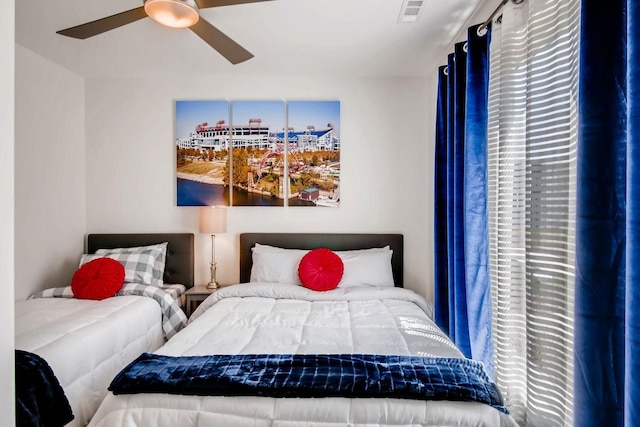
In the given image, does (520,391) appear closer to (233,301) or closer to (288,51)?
(233,301)

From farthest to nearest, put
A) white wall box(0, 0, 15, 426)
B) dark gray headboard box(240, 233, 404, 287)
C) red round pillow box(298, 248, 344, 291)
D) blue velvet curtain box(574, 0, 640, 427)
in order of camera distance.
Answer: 1. dark gray headboard box(240, 233, 404, 287)
2. red round pillow box(298, 248, 344, 291)
3. blue velvet curtain box(574, 0, 640, 427)
4. white wall box(0, 0, 15, 426)

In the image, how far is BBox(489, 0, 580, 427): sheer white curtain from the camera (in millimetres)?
1486

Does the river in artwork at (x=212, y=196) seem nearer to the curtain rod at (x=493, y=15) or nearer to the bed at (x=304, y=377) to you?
the bed at (x=304, y=377)

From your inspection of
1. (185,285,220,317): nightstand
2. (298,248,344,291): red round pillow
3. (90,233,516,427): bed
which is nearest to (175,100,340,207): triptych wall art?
(298,248,344,291): red round pillow

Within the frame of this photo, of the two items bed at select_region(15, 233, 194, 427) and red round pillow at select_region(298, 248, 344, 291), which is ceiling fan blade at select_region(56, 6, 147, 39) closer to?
bed at select_region(15, 233, 194, 427)

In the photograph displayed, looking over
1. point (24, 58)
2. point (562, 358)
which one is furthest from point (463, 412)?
point (24, 58)

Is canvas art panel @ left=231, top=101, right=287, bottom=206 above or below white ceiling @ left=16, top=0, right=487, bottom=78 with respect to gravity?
below

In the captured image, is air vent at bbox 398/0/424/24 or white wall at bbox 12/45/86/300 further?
white wall at bbox 12/45/86/300

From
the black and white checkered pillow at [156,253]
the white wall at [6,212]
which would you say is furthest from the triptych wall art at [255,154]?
the white wall at [6,212]

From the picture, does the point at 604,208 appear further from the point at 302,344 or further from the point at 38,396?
the point at 38,396

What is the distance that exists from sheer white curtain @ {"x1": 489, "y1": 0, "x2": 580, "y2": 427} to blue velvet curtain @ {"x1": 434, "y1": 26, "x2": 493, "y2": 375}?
0.43ft

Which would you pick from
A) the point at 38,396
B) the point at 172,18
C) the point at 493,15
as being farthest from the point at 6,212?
the point at 493,15

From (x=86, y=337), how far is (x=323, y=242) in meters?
1.93

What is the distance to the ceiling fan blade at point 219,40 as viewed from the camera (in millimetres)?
2070
